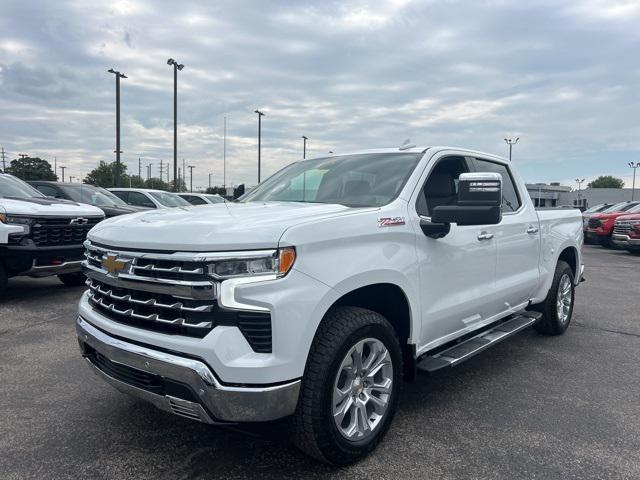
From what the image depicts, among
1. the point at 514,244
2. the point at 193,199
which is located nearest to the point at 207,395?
the point at 514,244

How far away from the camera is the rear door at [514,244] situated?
4266 mm

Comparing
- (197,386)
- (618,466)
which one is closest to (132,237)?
(197,386)

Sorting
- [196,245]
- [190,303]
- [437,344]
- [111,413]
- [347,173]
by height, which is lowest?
[111,413]

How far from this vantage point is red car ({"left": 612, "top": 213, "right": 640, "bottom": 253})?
1420 centimetres

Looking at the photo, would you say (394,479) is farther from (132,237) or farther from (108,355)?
(132,237)

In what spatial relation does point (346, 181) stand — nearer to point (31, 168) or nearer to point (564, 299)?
point (564, 299)

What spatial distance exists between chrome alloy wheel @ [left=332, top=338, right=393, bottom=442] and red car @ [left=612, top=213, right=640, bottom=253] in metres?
13.8

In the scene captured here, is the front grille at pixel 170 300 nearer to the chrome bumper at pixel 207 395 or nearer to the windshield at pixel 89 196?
the chrome bumper at pixel 207 395

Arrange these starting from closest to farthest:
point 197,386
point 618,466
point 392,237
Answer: point 197,386
point 618,466
point 392,237

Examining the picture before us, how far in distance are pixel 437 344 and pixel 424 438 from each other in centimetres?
64

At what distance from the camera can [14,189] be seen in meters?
7.97

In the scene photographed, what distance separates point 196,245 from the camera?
8.05ft

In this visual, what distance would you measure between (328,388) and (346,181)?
1745 millimetres

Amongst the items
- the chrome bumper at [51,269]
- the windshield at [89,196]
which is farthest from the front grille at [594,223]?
the chrome bumper at [51,269]
